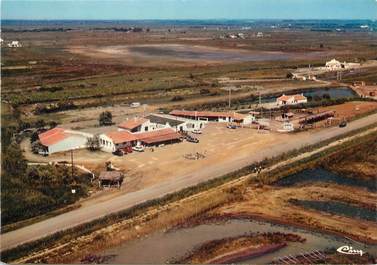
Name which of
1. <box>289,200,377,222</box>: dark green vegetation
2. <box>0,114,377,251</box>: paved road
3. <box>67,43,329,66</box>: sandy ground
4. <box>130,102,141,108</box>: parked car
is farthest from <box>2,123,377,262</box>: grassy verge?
<box>67,43,329,66</box>: sandy ground

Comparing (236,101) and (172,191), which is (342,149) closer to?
(172,191)

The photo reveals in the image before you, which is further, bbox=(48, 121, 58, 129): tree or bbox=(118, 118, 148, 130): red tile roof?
bbox=(48, 121, 58, 129): tree

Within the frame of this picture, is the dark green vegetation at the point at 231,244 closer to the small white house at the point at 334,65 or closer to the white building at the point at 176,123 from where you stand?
the white building at the point at 176,123

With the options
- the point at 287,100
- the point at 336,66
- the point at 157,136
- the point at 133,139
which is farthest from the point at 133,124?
the point at 336,66

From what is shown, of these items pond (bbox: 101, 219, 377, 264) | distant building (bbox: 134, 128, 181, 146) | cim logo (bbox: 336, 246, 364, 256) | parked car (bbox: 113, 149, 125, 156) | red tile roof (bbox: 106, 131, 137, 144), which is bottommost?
pond (bbox: 101, 219, 377, 264)

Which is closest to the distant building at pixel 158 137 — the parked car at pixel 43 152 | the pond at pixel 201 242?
the parked car at pixel 43 152

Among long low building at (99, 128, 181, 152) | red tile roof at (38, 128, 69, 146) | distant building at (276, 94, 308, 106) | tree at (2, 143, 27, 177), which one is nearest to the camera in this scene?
tree at (2, 143, 27, 177)

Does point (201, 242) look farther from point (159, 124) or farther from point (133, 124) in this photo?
point (159, 124)

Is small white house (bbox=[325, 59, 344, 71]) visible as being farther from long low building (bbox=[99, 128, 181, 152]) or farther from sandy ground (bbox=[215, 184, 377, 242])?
sandy ground (bbox=[215, 184, 377, 242])
